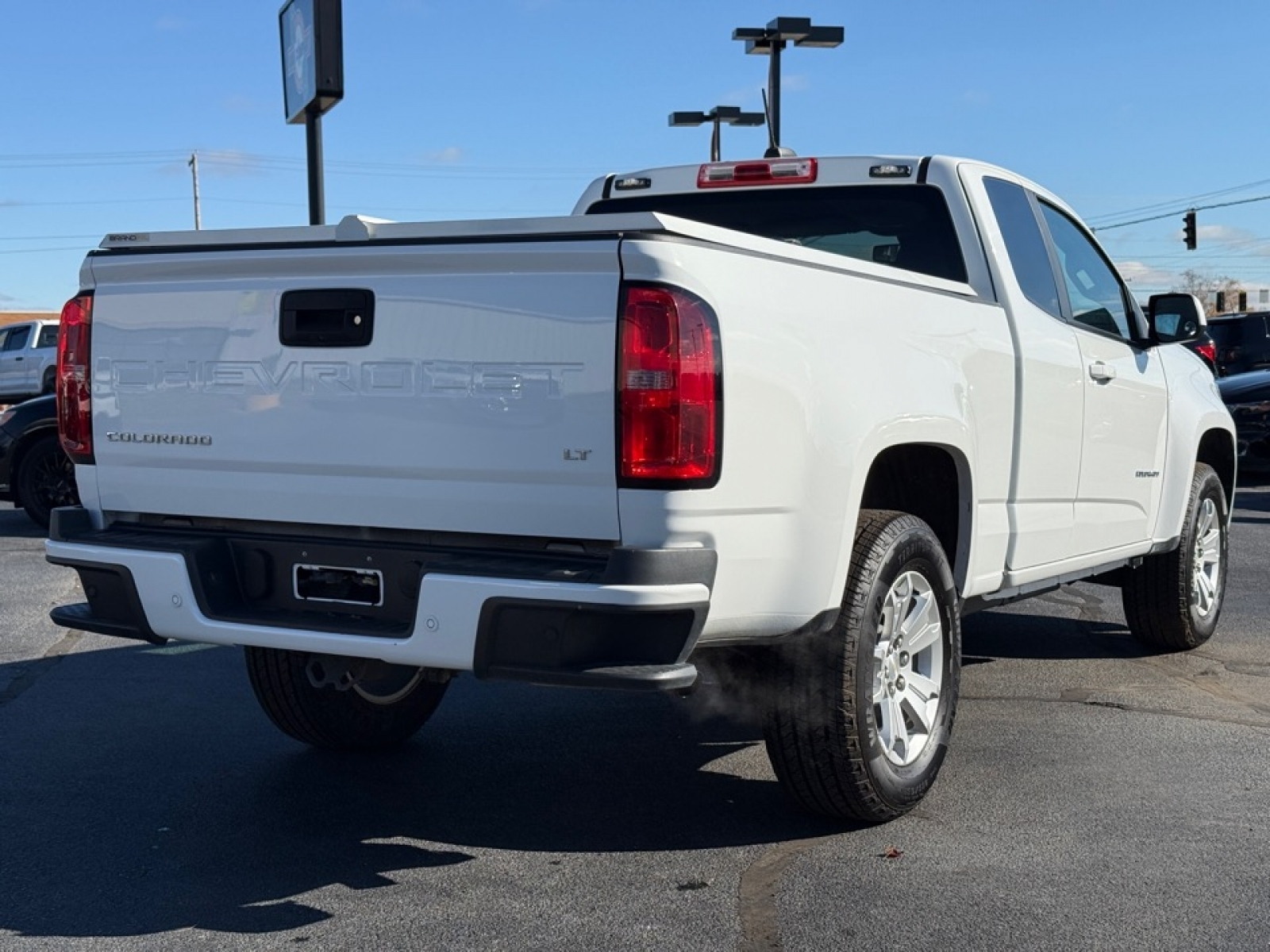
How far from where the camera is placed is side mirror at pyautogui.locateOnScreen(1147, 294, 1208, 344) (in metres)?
Result: 6.44

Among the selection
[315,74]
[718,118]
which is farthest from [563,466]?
[718,118]

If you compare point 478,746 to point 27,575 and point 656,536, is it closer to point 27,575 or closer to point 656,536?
point 656,536

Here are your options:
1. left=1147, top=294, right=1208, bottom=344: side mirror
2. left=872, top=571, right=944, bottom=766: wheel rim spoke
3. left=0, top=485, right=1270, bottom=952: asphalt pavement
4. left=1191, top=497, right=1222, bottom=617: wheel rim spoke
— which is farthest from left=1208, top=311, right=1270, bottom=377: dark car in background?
left=872, top=571, right=944, bottom=766: wheel rim spoke

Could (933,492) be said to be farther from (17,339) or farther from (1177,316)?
(17,339)

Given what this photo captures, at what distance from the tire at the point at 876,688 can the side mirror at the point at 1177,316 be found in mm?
2455

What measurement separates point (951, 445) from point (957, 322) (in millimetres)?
399

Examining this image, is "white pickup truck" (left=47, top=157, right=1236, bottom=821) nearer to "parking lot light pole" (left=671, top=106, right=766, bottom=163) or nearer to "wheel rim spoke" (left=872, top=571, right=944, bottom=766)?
"wheel rim spoke" (left=872, top=571, right=944, bottom=766)

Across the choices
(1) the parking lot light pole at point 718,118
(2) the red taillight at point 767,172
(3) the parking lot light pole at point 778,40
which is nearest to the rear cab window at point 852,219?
(2) the red taillight at point 767,172

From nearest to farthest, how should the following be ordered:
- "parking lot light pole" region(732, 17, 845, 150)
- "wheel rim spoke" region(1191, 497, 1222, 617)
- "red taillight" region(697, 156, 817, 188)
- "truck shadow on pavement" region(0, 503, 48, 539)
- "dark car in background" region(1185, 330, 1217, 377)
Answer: "red taillight" region(697, 156, 817, 188)
"dark car in background" region(1185, 330, 1217, 377)
"wheel rim spoke" region(1191, 497, 1222, 617)
"truck shadow on pavement" region(0, 503, 48, 539)
"parking lot light pole" region(732, 17, 845, 150)

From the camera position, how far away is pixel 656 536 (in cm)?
351

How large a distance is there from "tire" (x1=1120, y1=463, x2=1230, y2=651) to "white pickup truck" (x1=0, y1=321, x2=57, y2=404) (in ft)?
82.7

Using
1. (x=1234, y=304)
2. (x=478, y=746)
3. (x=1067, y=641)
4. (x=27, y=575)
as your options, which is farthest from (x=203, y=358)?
(x=1234, y=304)

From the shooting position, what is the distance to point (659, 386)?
138 inches

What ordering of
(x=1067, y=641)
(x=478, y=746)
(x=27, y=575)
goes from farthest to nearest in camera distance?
(x=27, y=575) → (x=1067, y=641) → (x=478, y=746)
